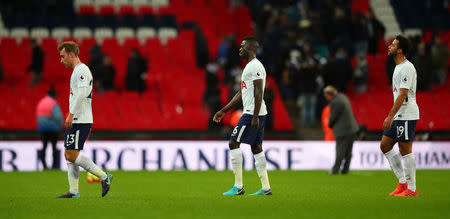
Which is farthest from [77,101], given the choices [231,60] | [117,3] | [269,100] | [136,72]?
[117,3]

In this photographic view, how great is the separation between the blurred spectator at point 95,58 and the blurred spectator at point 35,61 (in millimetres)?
1614

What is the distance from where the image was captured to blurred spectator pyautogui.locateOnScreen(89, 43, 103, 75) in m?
23.7

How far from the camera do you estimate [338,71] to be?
22.6 meters

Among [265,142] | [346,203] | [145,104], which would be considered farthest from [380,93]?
[346,203]

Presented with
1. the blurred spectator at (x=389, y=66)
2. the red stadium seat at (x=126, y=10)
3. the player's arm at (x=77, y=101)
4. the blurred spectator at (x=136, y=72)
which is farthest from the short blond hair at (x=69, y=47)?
the red stadium seat at (x=126, y=10)

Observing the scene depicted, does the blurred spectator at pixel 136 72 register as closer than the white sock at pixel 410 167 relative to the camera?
No

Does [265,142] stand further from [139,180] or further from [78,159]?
[78,159]

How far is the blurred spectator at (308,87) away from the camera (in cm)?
2212

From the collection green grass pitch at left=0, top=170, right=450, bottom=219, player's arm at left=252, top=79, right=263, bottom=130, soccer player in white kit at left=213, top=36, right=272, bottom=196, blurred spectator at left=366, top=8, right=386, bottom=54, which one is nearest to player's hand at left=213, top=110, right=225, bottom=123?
soccer player in white kit at left=213, top=36, right=272, bottom=196

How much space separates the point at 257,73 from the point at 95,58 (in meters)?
14.3

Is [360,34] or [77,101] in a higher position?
[360,34]

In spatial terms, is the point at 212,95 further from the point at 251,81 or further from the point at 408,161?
the point at 408,161

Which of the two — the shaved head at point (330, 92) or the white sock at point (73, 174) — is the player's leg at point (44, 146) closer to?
the shaved head at point (330, 92)

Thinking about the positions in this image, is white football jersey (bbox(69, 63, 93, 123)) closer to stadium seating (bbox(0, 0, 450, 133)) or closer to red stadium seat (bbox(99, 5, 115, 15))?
stadium seating (bbox(0, 0, 450, 133))
